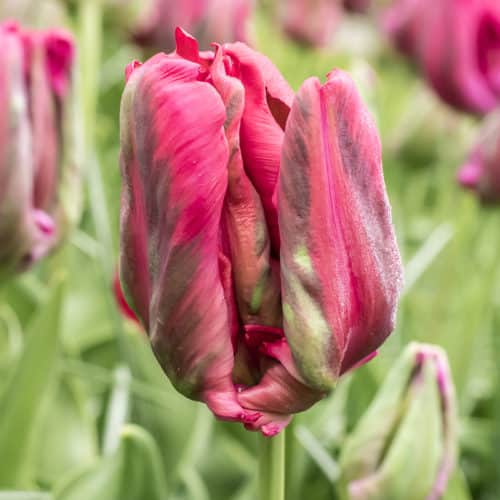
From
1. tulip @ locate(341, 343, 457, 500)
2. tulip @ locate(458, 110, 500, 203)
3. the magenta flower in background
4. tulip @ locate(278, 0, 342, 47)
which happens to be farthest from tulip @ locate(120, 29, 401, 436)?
tulip @ locate(278, 0, 342, 47)

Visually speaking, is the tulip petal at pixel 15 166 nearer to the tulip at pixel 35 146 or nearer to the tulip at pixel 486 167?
the tulip at pixel 35 146

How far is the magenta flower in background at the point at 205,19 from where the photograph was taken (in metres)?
1.11

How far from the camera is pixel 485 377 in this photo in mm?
1104

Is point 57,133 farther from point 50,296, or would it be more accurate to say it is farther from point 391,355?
point 391,355

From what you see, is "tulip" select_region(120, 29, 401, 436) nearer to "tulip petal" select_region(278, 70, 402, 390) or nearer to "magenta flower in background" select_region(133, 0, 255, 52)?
"tulip petal" select_region(278, 70, 402, 390)

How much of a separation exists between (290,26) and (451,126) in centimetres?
38

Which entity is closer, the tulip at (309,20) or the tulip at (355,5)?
the tulip at (309,20)

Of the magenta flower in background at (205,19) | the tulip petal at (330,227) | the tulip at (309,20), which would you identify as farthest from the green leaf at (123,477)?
the tulip at (309,20)

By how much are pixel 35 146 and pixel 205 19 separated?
1.40ft

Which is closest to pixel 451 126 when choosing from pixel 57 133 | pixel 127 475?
pixel 57 133

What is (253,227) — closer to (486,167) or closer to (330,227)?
(330,227)

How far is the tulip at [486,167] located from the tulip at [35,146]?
37 centimetres

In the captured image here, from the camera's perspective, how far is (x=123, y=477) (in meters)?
0.61

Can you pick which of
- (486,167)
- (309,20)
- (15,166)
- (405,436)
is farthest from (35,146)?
(309,20)
